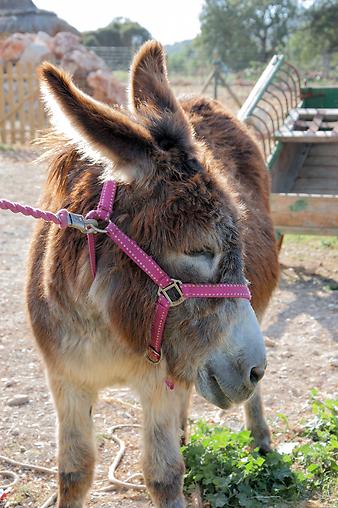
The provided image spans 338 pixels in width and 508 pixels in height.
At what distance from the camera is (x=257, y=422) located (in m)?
3.76

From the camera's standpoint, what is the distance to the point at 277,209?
6.47 m

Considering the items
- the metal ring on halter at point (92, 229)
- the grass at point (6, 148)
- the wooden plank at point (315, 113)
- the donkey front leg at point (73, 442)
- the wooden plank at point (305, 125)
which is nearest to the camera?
the metal ring on halter at point (92, 229)

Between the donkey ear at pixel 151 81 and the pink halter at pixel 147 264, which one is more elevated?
the donkey ear at pixel 151 81

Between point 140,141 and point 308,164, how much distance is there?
5.89 metres

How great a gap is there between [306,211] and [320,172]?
4.72 feet

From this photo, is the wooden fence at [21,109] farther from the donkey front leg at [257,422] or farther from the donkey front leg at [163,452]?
the donkey front leg at [163,452]

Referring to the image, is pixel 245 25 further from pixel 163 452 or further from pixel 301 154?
pixel 163 452

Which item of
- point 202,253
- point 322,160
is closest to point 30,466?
point 202,253

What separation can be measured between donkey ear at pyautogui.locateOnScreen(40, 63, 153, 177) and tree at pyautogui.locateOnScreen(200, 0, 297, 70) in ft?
160

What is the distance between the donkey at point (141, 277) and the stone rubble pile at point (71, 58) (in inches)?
643

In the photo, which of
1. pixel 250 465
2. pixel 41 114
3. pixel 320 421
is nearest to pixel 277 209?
pixel 320 421

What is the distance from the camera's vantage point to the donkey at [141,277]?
7.20ft

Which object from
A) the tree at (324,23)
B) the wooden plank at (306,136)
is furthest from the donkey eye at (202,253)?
the tree at (324,23)

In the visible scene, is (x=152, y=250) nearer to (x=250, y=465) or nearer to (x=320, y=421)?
(x=250, y=465)
